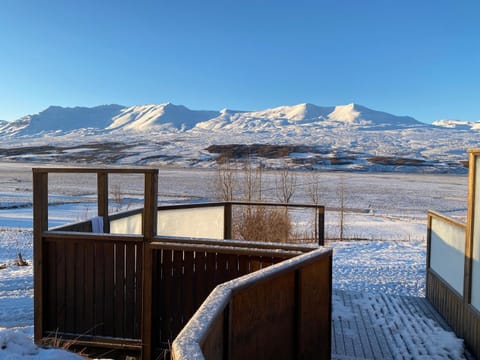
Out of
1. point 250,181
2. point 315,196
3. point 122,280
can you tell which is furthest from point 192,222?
point 315,196

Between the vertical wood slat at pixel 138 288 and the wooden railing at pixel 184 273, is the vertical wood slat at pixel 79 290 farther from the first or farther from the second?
the wooden railing at pixel 184 273

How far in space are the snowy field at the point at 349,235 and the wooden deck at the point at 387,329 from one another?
93 cm

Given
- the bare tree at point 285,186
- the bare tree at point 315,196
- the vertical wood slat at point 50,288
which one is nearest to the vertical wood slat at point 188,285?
the vertical wood slat at point 50,288

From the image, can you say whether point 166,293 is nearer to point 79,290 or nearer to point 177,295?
point 177,295

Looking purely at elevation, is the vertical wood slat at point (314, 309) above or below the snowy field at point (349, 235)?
above

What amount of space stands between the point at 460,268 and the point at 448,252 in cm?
62

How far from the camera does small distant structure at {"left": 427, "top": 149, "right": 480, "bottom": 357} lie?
15.3 feet

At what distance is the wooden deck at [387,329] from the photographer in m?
4.66

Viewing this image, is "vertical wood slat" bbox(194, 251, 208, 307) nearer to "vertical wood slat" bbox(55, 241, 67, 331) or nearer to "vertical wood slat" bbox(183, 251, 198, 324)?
"vertical wood slat" bbox(183, 251, 198, 324)

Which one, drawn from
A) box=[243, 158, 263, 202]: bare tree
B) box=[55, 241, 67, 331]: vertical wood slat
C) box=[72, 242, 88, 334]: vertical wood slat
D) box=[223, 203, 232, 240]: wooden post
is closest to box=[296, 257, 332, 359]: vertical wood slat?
box=[72, 242, 88, 334]: vertical wood slat

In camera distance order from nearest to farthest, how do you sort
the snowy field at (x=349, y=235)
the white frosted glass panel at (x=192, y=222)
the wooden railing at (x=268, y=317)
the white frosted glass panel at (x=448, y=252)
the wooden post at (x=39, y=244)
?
the wooden railing at (x=268, y=317) → the wooden post at (x=39, y=244) → the white frosted glass panel at (x=448, y=252) → the white frosted glass panel at (x=192, y=222) → the snowy field at (x=349, y=235)

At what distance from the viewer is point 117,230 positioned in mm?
5750

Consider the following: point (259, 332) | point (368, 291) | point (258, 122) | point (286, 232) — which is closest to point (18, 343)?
point (259, 332)

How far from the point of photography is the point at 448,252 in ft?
19.1
